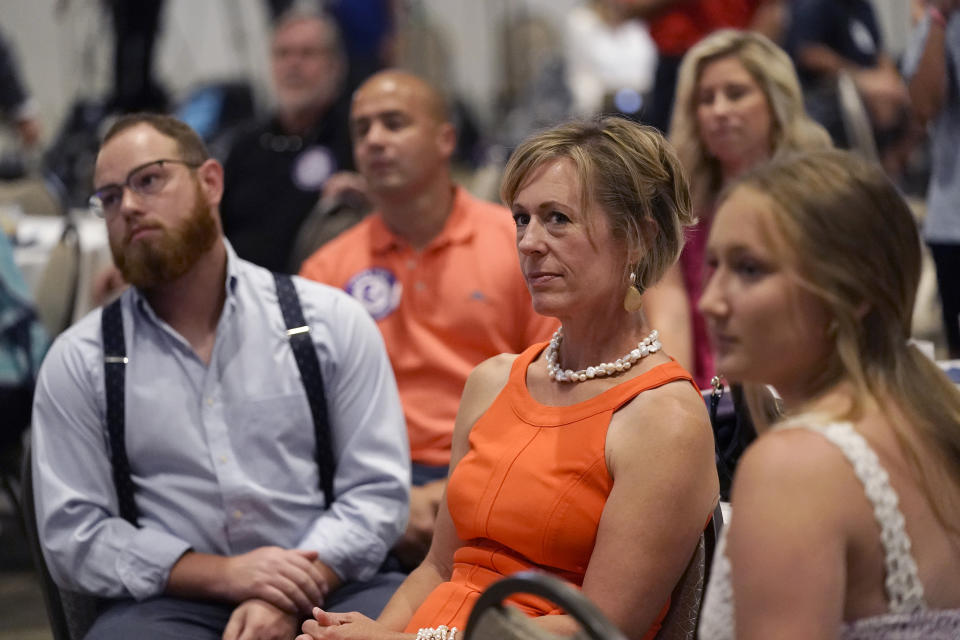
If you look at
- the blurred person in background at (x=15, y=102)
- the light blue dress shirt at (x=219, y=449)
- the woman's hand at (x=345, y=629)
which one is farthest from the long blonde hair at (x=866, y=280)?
the blurred person in background at (x=15, y=102)

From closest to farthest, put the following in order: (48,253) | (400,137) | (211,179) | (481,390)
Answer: (481,390)
(211,179)
(400,137)
(48,253)

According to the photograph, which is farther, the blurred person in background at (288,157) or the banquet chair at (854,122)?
the blurred person in background at (288,157)

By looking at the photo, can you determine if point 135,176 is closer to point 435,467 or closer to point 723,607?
point 435,467

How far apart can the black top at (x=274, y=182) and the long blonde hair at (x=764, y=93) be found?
1666 mm

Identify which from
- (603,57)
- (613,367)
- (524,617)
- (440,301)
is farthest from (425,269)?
(603,57)

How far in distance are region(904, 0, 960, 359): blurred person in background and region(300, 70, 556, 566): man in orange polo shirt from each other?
1.20m

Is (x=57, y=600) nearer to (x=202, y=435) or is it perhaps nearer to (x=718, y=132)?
(x=202, y=435)

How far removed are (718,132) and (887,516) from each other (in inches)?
82.0

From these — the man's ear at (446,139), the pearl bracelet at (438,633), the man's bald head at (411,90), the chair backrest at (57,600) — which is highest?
the man's bald head at (411,90)

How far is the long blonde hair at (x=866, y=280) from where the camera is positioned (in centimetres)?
126

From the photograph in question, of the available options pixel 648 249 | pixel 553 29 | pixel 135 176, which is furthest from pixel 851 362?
pixel 553 29

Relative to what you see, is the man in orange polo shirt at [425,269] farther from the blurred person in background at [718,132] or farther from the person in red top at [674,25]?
the person in red top at [674,25]

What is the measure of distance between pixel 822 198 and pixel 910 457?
0.99ft

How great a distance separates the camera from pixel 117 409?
7.14 ft
